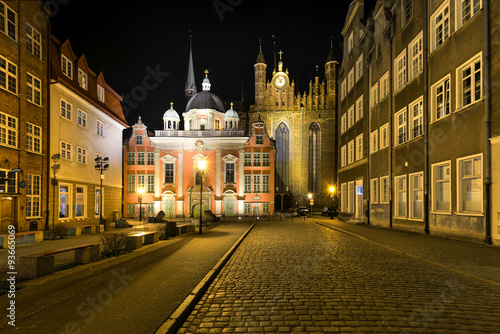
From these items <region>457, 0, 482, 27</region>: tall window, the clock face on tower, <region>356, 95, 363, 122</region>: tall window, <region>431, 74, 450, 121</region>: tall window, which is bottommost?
<region>431, 74, 450, 121</region>: tall window

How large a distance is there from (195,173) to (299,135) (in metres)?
28.2

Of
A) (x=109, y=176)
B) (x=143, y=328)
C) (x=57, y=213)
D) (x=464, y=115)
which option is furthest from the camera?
(x=109, y=176)

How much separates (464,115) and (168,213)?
3868cm

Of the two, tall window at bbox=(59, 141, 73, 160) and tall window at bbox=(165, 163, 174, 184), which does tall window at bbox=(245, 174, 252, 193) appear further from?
tall window at bbox=(59, 141, 73, 160)

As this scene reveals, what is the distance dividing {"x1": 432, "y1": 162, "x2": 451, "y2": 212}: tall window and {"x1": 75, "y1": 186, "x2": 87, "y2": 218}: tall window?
24.1 metres

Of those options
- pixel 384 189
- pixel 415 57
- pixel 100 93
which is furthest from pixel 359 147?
pixel 100 93

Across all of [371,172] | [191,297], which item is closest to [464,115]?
[371,172]

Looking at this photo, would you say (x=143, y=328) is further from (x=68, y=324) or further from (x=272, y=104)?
(x=272, y=104)

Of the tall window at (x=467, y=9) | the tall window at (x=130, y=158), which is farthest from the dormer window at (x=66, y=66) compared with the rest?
the tall window at (x=467, y=9)

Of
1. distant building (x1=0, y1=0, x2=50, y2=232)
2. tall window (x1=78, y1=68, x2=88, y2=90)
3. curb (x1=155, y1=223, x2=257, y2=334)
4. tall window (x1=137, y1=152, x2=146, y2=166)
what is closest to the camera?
curb (x1=155, y1=223, x2=257, y2=334)

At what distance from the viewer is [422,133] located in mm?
19500

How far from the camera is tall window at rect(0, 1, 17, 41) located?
19578 mm

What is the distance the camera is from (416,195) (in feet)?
67.2

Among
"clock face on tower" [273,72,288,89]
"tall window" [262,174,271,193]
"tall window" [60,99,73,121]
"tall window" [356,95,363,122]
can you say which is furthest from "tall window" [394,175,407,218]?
Answer: "clock face on tower" [273,72,288,89]
